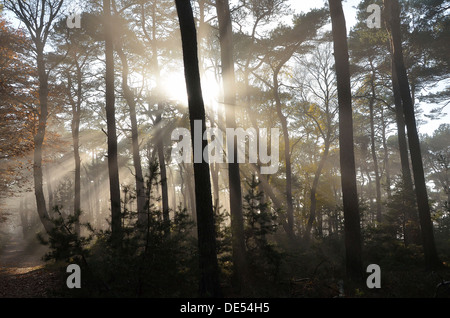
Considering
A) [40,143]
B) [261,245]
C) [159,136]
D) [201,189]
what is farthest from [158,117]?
[201,189]

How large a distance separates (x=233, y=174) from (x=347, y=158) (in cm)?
324

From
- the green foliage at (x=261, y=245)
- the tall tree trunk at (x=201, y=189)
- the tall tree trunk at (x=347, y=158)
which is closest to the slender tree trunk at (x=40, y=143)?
the green foliage at (x=261, y=245)

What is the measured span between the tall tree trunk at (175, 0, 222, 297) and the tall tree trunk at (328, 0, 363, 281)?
395 cm

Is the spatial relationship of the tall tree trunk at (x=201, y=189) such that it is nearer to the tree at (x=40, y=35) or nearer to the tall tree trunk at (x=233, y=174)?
the tall tree trunk at (x=233, y=174)

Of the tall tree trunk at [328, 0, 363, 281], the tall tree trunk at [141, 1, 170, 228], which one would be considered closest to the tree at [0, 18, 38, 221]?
the tall tree trunk at [141, 1, 170, 228]

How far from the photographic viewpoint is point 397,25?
9805mm

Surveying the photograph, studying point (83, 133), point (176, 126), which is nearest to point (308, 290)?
point (176, 126)

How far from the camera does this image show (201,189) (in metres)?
5.59

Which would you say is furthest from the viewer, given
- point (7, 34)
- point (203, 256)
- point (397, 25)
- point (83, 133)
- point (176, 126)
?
point (83, 133)

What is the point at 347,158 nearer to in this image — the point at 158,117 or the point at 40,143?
the point at 158,117

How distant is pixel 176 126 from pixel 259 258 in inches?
472

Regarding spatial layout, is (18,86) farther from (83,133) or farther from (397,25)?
(397,25)

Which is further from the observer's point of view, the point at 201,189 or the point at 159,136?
the point at 159,136

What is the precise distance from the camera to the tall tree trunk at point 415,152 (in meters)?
8.48
